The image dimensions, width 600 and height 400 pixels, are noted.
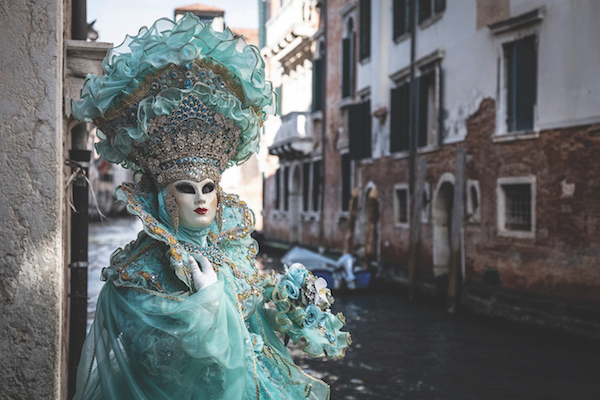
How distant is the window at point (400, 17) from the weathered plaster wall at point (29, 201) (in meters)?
12.6

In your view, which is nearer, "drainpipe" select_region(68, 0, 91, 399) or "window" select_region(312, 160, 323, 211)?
"drainpipe" select_region(68, 0, 91, 399)

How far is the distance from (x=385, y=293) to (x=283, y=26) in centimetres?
1197

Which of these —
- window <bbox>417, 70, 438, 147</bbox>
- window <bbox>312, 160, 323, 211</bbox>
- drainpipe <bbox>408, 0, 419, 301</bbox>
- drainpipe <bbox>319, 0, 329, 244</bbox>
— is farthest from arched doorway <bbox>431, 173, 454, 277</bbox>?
window <bbox>312, 160, 323, 211</bbox>

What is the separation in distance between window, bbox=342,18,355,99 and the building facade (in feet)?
0.13

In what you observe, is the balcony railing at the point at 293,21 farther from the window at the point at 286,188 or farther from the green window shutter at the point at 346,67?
the window at the point at 286,188

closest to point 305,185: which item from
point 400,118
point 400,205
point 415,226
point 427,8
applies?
point 400,205

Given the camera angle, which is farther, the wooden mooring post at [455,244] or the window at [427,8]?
the window at [427,8]

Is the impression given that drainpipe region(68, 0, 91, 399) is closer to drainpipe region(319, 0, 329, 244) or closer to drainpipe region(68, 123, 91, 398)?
drainpipe region(68, 123, 91, 398)

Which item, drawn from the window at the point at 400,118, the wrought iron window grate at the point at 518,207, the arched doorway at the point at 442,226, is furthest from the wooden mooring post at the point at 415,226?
the wrought iron window grate at the point at 518,207

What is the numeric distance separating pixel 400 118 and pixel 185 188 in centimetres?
1242

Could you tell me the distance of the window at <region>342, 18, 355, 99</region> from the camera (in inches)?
717

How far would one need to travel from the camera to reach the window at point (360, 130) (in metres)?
16.6

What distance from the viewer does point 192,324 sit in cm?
227

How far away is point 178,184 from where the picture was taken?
2578mm
